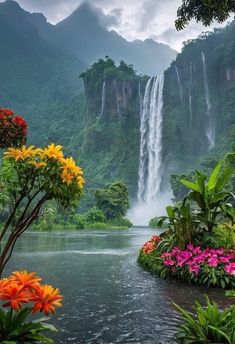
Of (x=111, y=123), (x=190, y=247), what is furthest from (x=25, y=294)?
(x=111, y=123)

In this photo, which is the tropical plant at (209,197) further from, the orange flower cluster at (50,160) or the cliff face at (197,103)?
the cliff face at (197,103)

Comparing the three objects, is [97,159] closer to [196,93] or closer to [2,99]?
[196,93]

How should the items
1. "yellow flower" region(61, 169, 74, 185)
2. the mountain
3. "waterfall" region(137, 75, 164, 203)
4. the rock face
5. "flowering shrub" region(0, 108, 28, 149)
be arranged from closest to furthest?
"yellow flower" region(61, 169, 74, 185) → "flowering shrub" region(0, 108, 28, 149) → "waterfall" region(137, 75, 164, 203) → the rock face → the mountain

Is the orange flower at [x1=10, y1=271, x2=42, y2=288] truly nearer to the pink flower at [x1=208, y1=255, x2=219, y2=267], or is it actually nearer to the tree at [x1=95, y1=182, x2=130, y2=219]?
the pink flower at [x1=208, y1=255, x2=219, y2=267]

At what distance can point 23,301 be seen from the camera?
3.08m

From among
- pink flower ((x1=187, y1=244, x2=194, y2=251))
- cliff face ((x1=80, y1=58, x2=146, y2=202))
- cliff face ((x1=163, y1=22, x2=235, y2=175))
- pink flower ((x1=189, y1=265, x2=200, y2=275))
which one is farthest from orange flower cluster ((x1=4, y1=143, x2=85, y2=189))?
cliff face ((x1=80, y1=58, x2=146, y2=202))

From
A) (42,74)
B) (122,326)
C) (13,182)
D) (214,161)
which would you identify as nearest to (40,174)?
(13,182)

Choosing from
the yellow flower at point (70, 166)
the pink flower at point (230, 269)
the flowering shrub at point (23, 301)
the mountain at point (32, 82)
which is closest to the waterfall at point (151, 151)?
the mountain at point (32, 82)

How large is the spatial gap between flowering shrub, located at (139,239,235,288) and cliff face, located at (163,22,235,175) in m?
74.0

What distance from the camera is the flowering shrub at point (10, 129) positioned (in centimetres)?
439

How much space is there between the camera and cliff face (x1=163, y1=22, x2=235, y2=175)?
283 ft

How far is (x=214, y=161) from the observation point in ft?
192

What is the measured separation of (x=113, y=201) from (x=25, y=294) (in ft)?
207

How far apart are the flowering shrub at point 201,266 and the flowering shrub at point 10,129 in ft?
20.1
